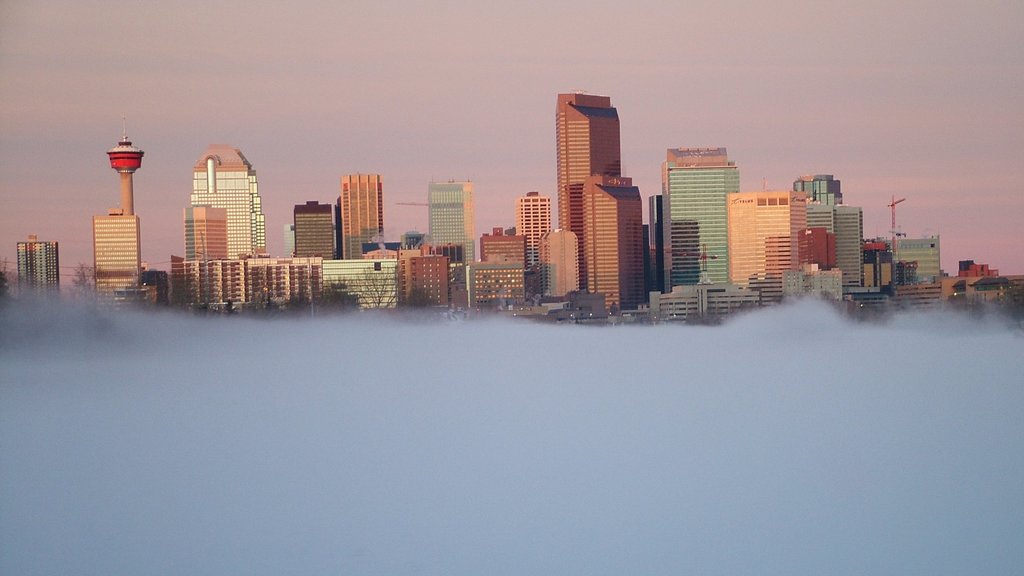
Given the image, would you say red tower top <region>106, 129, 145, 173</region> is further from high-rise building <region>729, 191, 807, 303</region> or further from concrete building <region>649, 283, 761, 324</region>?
high-rise building <region>729, 191, 807, 303</region>

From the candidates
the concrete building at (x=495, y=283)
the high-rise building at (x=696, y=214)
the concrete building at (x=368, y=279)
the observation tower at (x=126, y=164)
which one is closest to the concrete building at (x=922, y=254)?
the high-rise building at (x=696, y=214)

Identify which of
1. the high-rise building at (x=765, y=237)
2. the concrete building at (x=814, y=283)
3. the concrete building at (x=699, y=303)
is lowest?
the concrete building at (x=699, y=303)

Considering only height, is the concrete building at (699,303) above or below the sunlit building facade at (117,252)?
below

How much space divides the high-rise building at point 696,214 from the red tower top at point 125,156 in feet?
203

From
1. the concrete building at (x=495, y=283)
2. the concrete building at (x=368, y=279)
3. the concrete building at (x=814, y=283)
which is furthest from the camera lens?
the concrete building at (x=495, y=283)

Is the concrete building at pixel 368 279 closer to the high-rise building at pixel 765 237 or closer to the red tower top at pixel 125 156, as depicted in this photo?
the red tower top at pixel 125 156

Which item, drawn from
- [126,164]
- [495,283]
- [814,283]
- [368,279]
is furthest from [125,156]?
[814,283]

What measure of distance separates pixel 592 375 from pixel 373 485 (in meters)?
33.0

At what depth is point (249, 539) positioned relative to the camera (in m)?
17.9

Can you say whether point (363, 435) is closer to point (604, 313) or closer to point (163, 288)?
point (163, 288)

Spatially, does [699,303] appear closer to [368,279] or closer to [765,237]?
[765,237]

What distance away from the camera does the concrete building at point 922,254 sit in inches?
4719

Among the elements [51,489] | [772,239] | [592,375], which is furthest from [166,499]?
[772,239]

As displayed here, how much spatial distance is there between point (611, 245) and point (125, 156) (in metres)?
59.3
